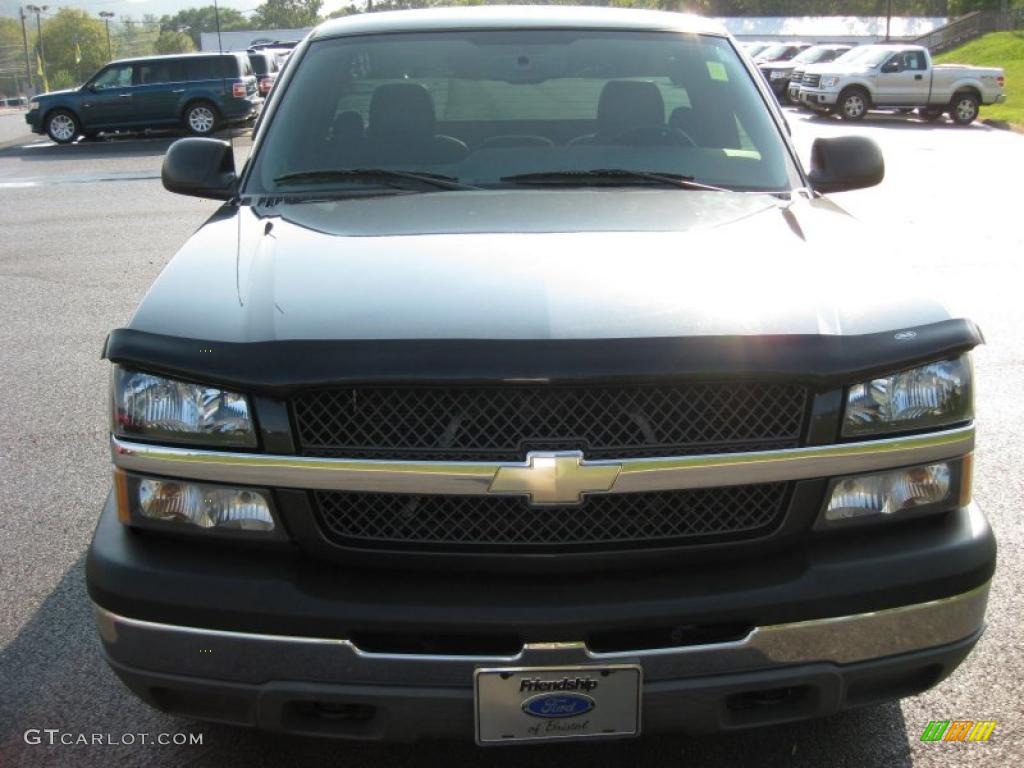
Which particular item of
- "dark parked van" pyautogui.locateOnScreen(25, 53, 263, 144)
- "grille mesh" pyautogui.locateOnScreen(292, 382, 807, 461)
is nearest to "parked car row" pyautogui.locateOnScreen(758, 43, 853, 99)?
"dark parked van" pyautogui.locateOnScreen(25, 53, 263, 144)

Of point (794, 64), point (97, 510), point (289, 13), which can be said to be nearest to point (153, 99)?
point (794, 64)

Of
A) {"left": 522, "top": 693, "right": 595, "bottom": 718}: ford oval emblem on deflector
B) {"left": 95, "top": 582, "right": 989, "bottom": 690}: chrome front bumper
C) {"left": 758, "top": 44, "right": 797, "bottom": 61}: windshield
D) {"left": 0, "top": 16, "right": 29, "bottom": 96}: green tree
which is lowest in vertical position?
{"left": 0, "top": 16, "right": 29, "bottom": 96}: green tree

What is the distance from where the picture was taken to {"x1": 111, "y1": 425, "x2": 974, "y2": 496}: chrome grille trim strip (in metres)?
2.32

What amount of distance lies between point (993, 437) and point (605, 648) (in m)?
3.49

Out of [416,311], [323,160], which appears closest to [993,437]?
[323,160]

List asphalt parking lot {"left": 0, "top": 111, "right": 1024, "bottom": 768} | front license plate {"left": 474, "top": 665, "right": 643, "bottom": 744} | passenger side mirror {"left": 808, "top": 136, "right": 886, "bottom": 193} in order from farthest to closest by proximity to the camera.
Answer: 1. passenger side mirror {"left": 808, "top": 136, "right": 886, "bottom": 193}
2. asphalt parking lot {"left": 0, "top": 111, "right": 1024, "bottom": 768}
3. front license plate {"left": 474, "top": 665, "right": 643, "bottom": 744}

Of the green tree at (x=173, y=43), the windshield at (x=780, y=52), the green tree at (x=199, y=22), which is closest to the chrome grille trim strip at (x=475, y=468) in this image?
the windshield at (x=780, y=52)

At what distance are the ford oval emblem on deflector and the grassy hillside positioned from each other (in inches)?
1214

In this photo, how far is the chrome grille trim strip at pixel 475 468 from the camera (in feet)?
7.61

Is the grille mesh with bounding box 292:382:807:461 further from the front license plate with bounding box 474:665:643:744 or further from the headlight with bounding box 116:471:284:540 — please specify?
the front license plate with bounding box 474:665:643:744

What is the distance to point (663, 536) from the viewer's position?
Result: 2.41m

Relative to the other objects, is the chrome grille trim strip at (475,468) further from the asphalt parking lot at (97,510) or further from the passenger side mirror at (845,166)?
the passenger side mirror at (845,166)

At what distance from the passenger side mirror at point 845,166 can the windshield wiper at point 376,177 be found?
119 cm

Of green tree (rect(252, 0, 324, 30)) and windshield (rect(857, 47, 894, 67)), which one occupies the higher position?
windshield (rect(857, 47, 894, 67))
